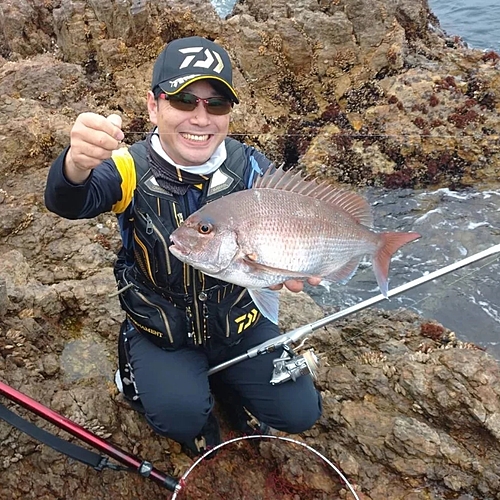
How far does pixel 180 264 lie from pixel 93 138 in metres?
0.99

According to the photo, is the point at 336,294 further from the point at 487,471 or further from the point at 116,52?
the point at 116,52

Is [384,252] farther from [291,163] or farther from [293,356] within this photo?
[291,163]

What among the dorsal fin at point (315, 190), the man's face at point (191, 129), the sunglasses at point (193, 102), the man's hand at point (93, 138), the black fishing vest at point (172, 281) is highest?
the man's hand at point (93, 138)

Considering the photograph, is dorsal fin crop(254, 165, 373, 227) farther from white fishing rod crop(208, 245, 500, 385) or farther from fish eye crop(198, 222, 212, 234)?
white fishing rod crop(208, 245, 500, 385)

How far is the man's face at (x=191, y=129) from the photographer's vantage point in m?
2.73

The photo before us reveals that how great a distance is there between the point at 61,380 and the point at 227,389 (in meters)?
1.23

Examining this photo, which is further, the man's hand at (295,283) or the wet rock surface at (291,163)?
the wet rock surface at (291,163)

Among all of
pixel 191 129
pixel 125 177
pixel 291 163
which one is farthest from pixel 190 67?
pixel 291 163

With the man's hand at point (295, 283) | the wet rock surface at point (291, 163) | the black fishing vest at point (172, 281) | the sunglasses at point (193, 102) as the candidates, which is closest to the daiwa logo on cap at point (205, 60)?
the sunglasses at point (193, 102)

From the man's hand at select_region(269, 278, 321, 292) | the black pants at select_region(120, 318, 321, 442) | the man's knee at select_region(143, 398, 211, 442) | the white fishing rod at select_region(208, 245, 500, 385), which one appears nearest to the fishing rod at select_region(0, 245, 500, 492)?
the white fishing rod at select_region(208, 245, 500, 385)

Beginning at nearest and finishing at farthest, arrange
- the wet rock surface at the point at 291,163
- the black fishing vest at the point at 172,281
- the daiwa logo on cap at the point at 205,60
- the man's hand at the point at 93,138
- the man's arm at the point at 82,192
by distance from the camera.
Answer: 1. the man's hand at the point at 93,138
2. the man's arm at the point at 82,192
3. the daiwa logo on cap at the point at 205,60
4. the black fishing vest at the point at 172,281
5. the wet rock surface at the point at 291,163

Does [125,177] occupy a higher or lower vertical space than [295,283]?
higher

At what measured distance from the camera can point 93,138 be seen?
81.9 inches

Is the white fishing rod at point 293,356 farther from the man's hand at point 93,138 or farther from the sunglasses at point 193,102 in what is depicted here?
the man's hand at point 93,138
